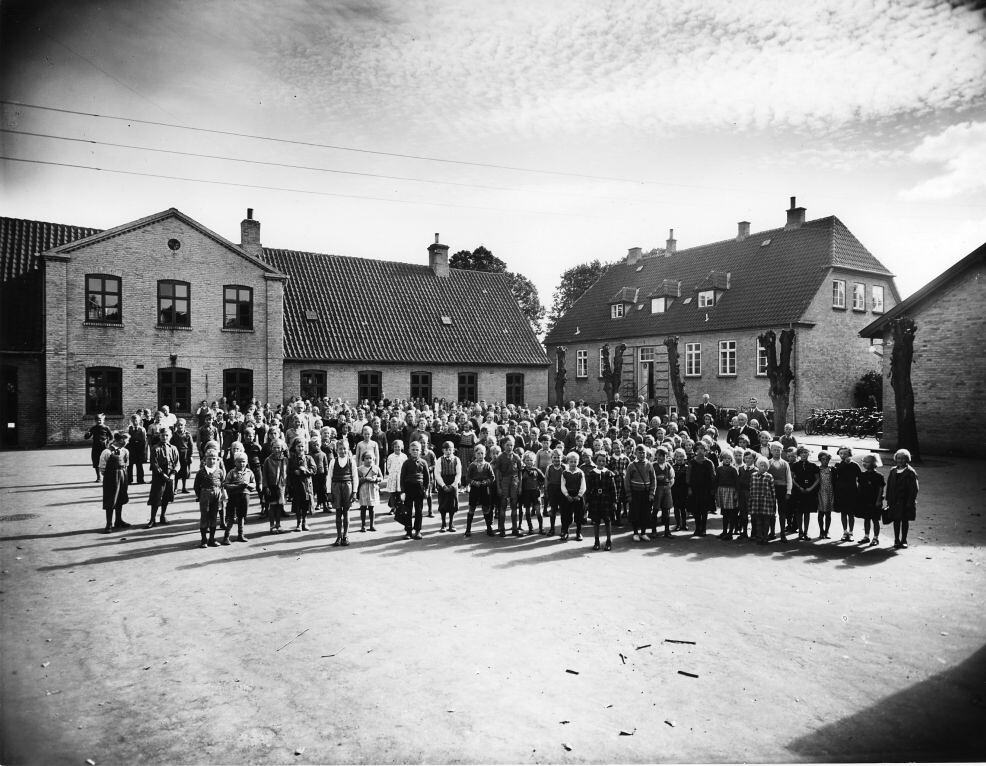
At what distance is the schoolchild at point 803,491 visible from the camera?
9.99m

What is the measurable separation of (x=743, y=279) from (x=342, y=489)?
29393 mm

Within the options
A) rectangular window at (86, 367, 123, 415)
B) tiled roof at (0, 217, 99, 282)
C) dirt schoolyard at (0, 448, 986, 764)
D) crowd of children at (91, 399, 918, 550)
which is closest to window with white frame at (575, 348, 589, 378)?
rectangular window at (86, 367, 123, 415)

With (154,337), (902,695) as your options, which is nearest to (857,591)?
(902,695)

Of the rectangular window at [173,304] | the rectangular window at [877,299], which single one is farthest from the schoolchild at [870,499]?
the rectangular window at [877,299]

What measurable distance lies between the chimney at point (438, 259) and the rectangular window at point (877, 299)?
22.7 m

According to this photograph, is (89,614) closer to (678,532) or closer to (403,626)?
(403,626)

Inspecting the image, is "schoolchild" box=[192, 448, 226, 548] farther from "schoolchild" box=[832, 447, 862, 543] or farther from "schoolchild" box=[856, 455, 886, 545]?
"schoolchild" box=[856, 455, 886, 545]

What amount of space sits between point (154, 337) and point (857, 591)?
2425cm

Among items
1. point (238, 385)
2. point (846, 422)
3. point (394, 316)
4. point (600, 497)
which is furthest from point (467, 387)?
point (600, 497)

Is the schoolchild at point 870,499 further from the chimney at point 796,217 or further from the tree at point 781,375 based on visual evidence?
the chimney at point 796,217

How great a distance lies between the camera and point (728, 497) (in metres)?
10.2

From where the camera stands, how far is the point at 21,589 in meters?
7.21

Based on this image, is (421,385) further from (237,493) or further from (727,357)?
(237,493)

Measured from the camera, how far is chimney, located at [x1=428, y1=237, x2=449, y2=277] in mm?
33750
